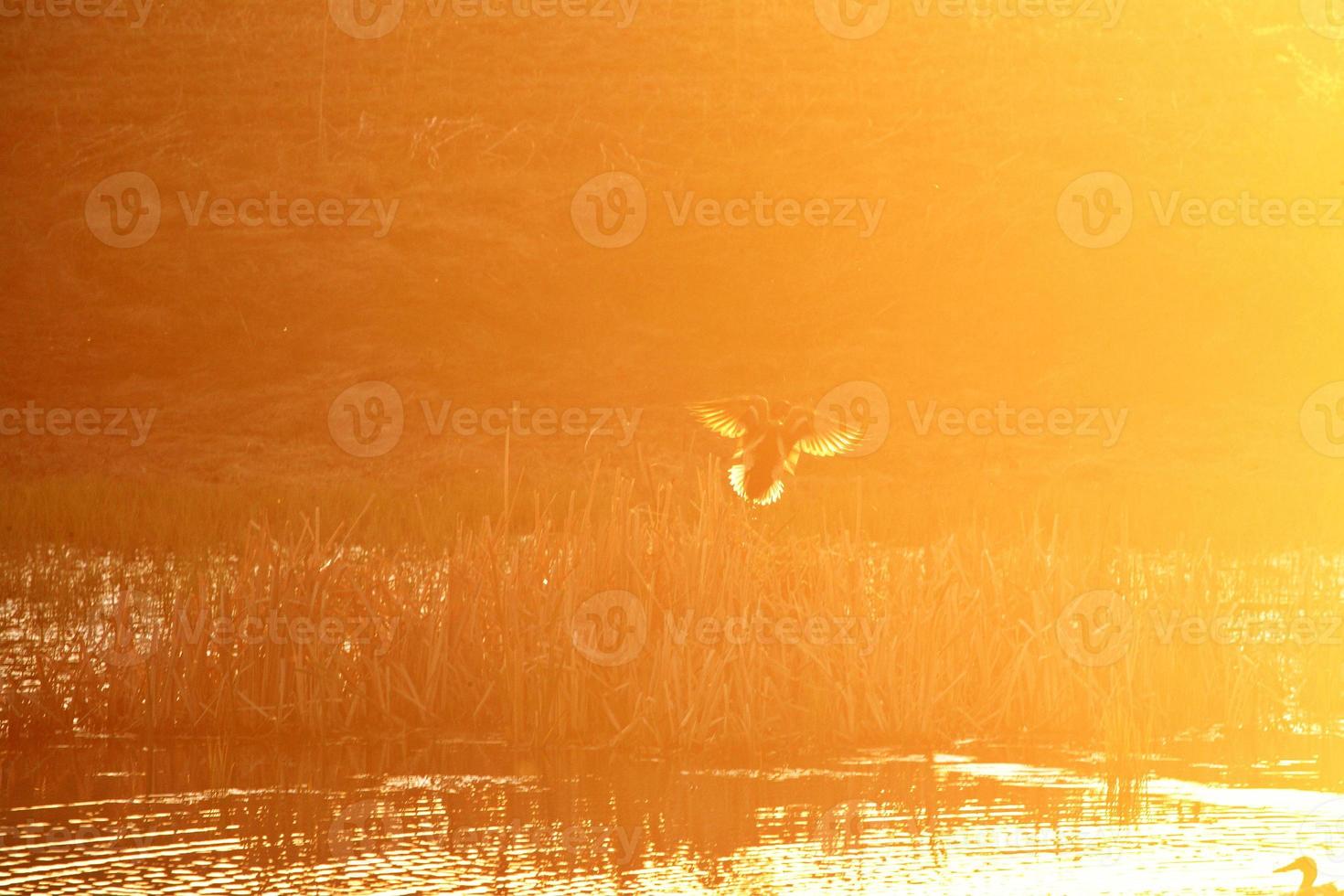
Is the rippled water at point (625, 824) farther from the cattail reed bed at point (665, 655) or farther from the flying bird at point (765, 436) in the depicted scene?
the flying bird at point (765, 436)

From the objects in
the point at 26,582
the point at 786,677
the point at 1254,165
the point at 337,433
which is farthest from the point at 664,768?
the point at 1254,165

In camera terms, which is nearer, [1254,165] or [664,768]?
[664,768]

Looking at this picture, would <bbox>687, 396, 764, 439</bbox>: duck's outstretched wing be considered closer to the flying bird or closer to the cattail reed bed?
the flying bird

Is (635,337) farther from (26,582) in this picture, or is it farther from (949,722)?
(949,722)

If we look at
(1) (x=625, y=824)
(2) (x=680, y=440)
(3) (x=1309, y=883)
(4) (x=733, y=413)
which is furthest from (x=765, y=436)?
(2) (x=680, y=440)

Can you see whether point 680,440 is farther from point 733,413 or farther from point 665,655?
point 665,655

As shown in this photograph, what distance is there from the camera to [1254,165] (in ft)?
75.2

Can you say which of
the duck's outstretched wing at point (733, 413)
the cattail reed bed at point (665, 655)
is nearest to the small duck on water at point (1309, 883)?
the cattail reed bed at point (665, 655)

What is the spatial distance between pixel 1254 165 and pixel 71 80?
14037 mm

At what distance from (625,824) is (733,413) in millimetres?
2897

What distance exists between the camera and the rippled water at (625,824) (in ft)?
19.5

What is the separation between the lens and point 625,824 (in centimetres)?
675

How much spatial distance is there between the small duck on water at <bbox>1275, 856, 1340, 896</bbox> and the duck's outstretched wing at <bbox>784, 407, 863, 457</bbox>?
3.90m

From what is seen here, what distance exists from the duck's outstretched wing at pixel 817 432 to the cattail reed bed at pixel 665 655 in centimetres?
64
